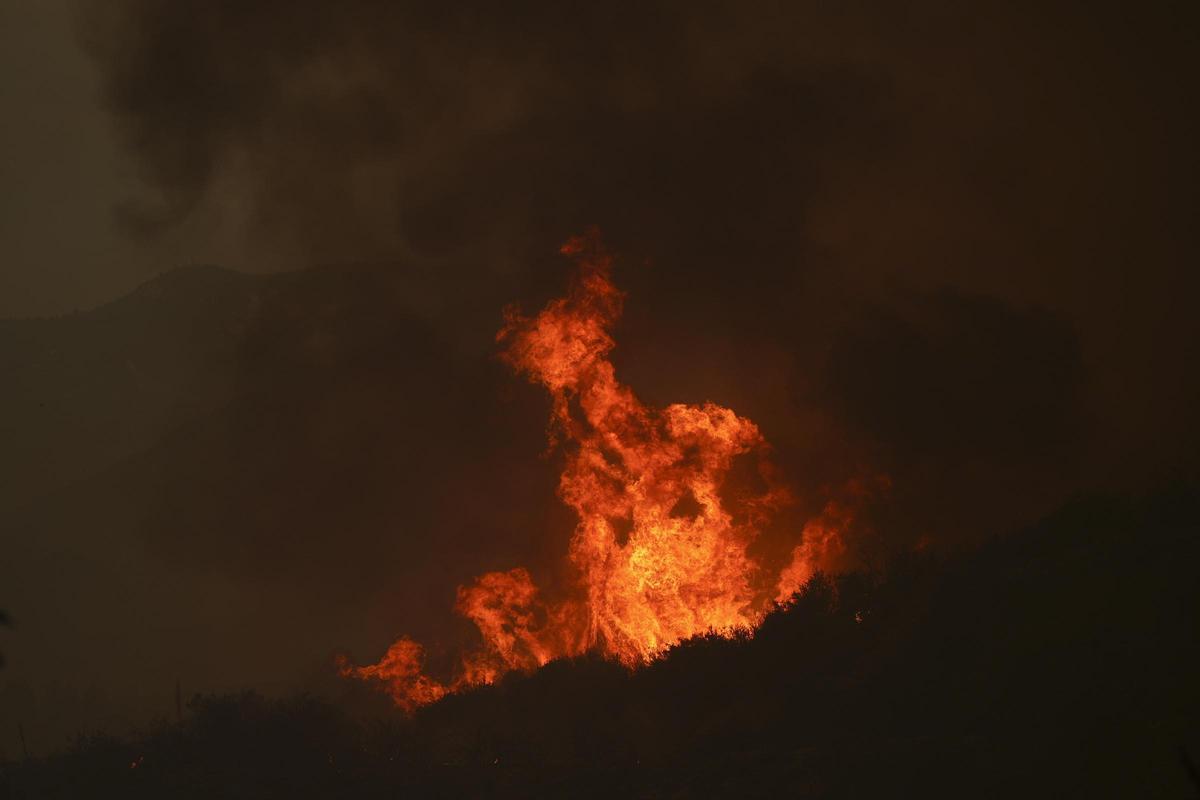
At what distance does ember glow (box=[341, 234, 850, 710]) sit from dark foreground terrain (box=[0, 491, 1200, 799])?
139 inches

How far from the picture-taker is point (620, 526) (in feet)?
83.8

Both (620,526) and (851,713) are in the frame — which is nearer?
(851,713)

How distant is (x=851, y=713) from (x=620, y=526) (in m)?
12.6

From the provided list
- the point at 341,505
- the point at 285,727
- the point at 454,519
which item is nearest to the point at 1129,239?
the point at 285,727

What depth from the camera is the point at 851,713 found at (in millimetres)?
13305

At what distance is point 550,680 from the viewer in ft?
64.1

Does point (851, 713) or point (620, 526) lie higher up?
point (620, 526)

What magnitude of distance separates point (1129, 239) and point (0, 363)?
157076 mm

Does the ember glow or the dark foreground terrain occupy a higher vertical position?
the ember glow

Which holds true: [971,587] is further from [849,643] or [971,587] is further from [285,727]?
[285,727]

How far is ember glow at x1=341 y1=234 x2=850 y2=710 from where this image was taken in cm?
2259

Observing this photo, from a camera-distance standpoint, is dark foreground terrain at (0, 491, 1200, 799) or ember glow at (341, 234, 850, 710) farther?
ember glow at (341, 234, 850, 710)

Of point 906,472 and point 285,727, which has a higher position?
point 906,472

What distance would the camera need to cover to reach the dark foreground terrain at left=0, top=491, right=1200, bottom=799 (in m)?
10.6
